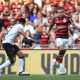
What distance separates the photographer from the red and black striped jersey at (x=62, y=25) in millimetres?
15156

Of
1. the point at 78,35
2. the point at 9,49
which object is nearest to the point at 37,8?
the point at 78,35

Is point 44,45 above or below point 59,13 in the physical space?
below

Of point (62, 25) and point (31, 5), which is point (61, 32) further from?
point (31, 5)

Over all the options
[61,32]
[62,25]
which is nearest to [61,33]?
[61,32]

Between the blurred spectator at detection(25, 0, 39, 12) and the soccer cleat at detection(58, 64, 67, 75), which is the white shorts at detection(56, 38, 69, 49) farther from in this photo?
the blurred spectator at detection(25, 0, 39, 12)

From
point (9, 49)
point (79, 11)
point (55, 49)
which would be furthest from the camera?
point (79, 11)

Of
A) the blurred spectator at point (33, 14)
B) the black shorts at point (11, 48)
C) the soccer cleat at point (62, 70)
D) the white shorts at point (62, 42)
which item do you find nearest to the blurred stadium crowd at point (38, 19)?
the blurred spectator at point (33, 14)

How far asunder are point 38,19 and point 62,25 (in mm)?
3077

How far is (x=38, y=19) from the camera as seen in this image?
1812cm

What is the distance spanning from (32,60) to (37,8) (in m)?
2.99

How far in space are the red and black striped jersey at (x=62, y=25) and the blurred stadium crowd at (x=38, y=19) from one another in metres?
1.06

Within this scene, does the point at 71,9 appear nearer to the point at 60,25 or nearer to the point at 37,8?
the point at 37,8

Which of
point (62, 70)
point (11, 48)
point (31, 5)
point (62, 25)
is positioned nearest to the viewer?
point (11, 48)

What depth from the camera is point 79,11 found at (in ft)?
59.0
